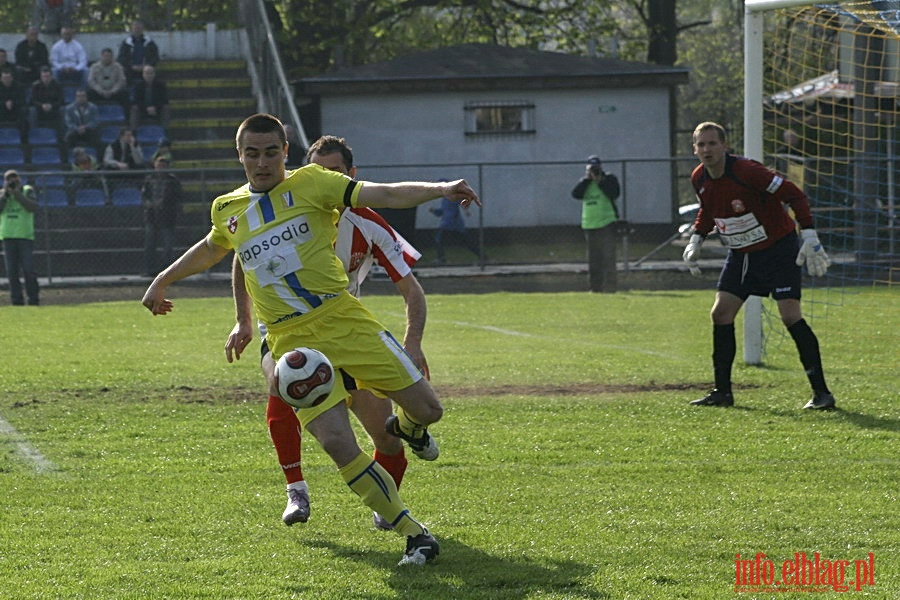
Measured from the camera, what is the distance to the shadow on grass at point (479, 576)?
16.4 feet

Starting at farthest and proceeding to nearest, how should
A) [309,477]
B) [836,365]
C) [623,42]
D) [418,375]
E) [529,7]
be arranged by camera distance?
[623,42], [529,7], [836,365], [309,477], [418,375]

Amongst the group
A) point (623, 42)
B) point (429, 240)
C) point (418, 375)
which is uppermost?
point (623, 42)

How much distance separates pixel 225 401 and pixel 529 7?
91.3ft

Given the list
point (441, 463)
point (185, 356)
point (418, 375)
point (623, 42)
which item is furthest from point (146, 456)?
point (623, 42)

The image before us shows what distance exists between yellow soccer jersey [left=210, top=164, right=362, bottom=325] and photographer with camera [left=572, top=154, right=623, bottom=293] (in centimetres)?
1472

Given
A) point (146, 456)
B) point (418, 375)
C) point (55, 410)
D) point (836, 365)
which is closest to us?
point (418, 375)

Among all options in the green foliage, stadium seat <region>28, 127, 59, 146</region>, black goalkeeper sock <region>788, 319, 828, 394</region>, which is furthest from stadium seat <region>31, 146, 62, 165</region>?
black goalkeeper sock <region>788, 319, 828, 394</region>

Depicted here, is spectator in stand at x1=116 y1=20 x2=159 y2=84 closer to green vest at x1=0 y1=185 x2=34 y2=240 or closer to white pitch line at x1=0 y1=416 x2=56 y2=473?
green vest at x1=0 y1=185 x2=34 y2=240

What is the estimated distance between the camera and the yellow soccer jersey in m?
5.66

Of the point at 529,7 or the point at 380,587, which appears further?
the point at 529,7

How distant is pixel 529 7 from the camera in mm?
36438

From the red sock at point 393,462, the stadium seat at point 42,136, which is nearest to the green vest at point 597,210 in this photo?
the stadium seat at point 42,136

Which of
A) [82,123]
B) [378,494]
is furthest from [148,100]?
[378,494]

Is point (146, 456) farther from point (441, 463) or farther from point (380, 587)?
point (380, 587)
